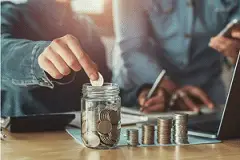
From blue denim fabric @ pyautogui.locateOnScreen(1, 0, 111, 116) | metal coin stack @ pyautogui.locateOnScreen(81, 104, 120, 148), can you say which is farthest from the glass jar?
blue denim fabric @ pyautogui.locateOnScreen(1, 0, 111, 116)

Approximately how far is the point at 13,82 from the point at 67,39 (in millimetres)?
393

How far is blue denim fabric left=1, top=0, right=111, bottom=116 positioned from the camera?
1498 millimetres

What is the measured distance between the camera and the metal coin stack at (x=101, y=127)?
1.10 meters

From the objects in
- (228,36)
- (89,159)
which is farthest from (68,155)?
(228,36)

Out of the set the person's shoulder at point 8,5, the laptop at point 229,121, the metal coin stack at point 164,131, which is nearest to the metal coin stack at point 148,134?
the metal coin stack at point 164,131

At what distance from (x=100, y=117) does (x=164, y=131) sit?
0.52 ft

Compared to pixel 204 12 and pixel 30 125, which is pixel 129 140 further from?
pixel 204 12

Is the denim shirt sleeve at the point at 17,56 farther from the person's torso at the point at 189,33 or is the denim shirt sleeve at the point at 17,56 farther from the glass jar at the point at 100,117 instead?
the person's torso at the point at 189,33

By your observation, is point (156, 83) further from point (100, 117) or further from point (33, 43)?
point (100, 117)

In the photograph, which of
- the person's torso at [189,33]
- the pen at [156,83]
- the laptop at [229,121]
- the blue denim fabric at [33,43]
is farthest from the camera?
the person's torso at [189,33]

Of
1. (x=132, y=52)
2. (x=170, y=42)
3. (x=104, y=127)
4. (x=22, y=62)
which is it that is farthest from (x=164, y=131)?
(x=170, y=42)

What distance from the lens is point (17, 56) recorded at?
1.41 meters

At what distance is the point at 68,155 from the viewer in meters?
1.06

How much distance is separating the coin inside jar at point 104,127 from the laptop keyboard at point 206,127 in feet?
0.91
